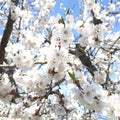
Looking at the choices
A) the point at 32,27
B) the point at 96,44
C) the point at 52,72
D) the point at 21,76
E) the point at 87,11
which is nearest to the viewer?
the point at 52,72

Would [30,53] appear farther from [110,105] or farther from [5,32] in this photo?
[5,32]

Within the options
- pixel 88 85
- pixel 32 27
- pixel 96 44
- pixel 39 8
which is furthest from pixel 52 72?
pixel 39 8

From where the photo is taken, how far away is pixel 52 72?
9.99 feet

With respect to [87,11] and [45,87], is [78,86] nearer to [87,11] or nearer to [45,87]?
[45,87]

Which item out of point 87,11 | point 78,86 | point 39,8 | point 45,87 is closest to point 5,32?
point 87,11

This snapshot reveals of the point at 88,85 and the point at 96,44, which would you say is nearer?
the point at 88,85

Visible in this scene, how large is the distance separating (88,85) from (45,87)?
513 mm

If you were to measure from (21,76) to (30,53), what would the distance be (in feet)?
0.92

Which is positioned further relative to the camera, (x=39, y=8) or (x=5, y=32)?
(x=39, y=8)

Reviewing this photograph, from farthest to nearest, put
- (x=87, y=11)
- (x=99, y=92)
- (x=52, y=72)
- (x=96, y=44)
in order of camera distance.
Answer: (x=87, y=11) → (x=96, y=44) → (x=52, y=72) → (x=99, y=92)

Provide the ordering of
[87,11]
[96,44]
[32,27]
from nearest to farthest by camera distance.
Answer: [96,44]
[87,11]
[32,27]

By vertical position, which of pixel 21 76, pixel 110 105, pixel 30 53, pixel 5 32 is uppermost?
pixel 5 32

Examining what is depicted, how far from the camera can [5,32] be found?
559 cm

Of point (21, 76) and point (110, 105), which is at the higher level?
point (21, 76)
